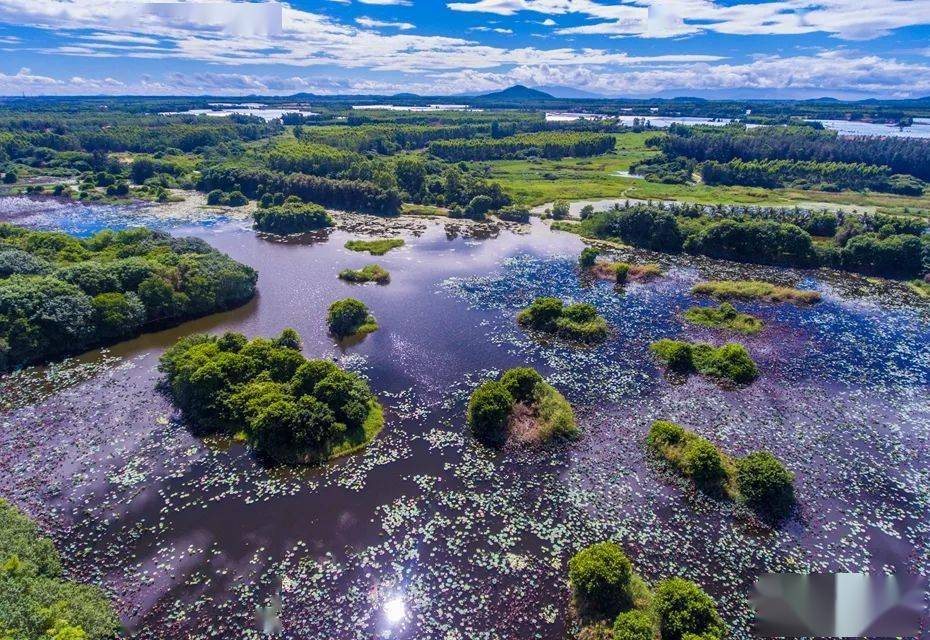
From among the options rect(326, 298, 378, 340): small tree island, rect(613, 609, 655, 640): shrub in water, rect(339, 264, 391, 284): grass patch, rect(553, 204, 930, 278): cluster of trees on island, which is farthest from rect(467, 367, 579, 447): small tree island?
rect(553, 204, 930, 278): cluster of trees on island

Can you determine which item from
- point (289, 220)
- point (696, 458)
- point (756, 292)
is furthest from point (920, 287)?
point (289, 220)

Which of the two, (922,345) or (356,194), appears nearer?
(922,345)

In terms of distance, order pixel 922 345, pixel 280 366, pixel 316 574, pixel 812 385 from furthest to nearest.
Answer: pixel 922 345, pixel 812 385, pixel 280 366, pixel 316 574

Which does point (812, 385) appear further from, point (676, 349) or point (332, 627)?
point (332, 627)

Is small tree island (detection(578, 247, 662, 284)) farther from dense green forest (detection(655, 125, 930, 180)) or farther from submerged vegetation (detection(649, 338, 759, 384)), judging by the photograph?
dense green forest (detection(655, 125, 930, 180))

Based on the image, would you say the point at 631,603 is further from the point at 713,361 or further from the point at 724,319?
the point at 724,319

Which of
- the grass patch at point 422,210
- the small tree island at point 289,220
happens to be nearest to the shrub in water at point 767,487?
the small tree island at point 289,220

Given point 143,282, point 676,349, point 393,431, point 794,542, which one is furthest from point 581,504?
point 143,282
